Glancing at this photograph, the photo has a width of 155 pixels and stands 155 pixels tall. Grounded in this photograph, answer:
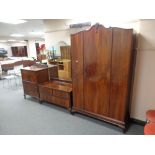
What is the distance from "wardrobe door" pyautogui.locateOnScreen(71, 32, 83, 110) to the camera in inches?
95.7

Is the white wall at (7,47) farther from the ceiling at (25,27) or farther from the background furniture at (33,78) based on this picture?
the background furniture at (33,78)

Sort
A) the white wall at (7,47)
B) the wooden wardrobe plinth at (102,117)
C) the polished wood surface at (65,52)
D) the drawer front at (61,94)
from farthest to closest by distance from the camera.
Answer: the white wall at (7,47) < the polished wood surface at (65,52) < the drawer front at (61,94) < the wooden wardrobe plinth at (102,117)

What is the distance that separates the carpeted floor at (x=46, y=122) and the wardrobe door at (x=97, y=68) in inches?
11.6

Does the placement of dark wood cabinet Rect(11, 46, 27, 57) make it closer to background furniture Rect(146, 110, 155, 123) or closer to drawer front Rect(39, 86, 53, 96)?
drawer front Rect(39, 86, 53, 96)

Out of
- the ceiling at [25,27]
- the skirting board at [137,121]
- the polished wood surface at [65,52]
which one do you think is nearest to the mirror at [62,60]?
the polished wood surface at [65,52]

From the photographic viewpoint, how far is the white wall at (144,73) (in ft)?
6.82

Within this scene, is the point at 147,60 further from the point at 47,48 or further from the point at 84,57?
the point at 47,48

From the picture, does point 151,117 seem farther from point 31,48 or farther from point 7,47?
→ point 7,47

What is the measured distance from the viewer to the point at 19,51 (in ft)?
35.2

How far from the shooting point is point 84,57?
2.41 meters

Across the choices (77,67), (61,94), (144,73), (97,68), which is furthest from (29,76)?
(144,73)

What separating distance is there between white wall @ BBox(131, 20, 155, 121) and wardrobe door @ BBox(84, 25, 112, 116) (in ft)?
1.82

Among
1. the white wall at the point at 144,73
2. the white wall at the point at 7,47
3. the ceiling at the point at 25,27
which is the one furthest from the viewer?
A: the white wall at the point at 7,47
